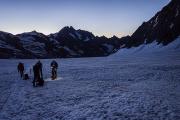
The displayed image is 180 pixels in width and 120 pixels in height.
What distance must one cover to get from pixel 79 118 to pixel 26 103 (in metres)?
4.50

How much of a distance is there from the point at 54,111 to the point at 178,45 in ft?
404

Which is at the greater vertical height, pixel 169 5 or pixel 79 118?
pixel 169 5

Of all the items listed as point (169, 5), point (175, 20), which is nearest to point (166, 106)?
point (175, 20)

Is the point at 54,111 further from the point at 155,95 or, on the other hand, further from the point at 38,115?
the point at 155,95

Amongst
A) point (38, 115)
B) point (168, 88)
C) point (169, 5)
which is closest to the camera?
point (38, 115)

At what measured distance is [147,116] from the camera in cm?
1091

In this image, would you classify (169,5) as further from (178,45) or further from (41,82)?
(41,82)

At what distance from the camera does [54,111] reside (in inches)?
491

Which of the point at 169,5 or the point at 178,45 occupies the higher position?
the point at 169,5

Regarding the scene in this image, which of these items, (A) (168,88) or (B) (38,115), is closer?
(B) (38,115)

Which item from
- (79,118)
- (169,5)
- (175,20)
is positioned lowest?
(79,118)

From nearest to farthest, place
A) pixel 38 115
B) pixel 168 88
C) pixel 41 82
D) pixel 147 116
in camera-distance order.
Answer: pixel 147 116
pixel 38 115
pixel 168 88
pixel 41 82

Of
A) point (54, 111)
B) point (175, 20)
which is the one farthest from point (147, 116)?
point (175, 20)

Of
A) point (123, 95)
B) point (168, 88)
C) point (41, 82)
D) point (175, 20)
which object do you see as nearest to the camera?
point (123, 95)
